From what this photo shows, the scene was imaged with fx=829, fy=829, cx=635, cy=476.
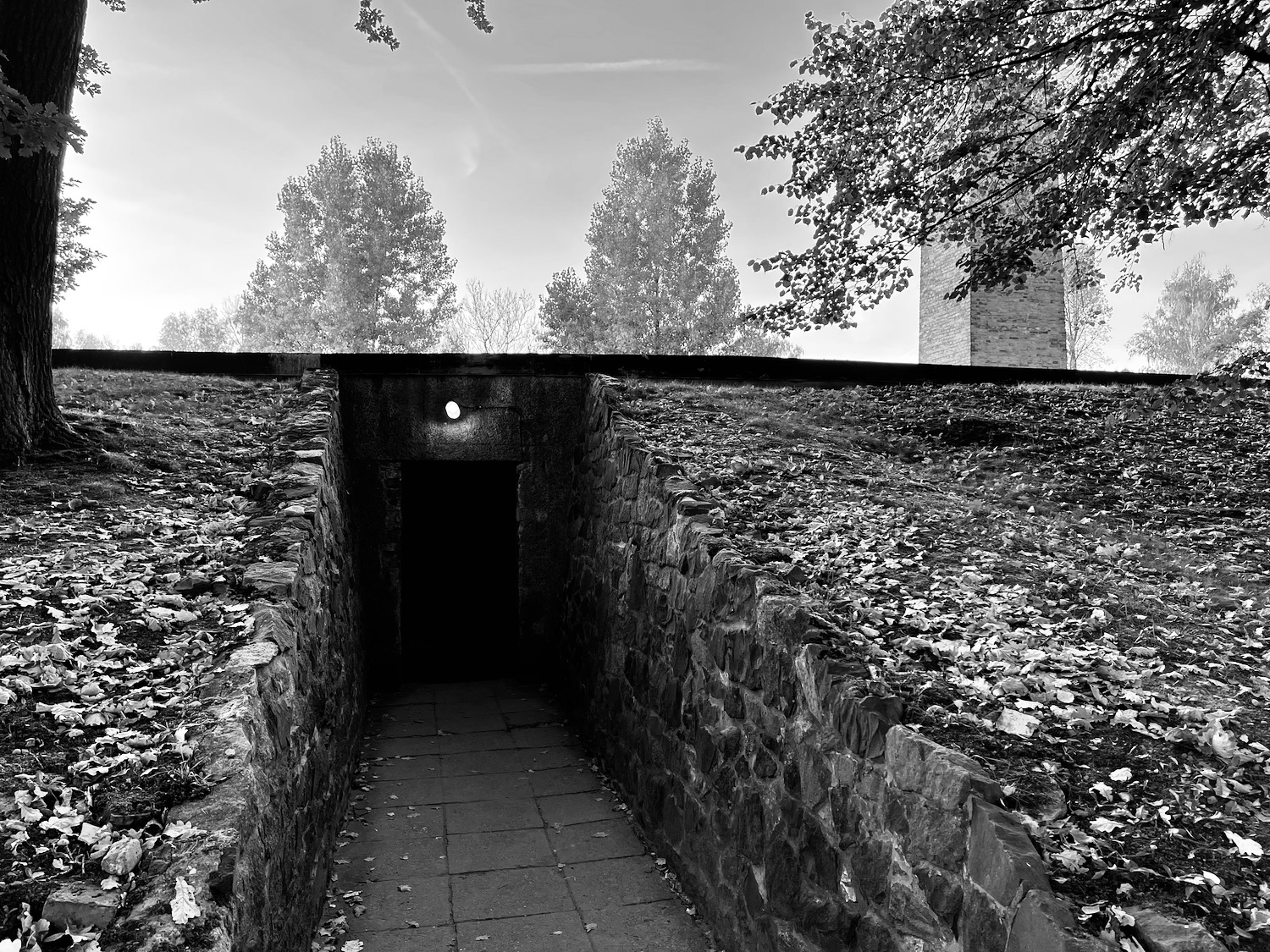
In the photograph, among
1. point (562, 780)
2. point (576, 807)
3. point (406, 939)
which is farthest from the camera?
point (562, 780)

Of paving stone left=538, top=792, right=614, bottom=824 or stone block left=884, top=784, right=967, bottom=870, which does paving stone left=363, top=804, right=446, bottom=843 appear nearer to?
paving stone left=538, top=792, right=614, bottom=824

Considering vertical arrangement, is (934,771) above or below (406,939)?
above

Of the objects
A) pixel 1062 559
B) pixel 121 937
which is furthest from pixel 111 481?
pixel 1062 559

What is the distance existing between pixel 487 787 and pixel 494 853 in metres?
0.84

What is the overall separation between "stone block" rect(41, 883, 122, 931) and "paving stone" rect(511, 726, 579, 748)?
4.06m

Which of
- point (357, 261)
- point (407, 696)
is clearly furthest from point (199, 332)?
point (407, 696)

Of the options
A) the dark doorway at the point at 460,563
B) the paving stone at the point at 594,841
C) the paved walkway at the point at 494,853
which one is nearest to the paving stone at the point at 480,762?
the paved walkway at the point at 494,853

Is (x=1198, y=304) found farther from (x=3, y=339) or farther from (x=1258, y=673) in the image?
(x=3, y=339)

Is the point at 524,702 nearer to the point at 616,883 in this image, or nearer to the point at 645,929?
the point at 616,883

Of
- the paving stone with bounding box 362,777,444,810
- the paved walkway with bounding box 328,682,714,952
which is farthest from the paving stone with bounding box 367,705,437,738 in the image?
the paving stone with bounding box 362,777,444,810

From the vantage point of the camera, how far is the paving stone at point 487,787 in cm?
487

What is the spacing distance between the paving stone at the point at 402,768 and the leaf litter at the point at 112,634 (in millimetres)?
1939

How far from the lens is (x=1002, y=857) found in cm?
188

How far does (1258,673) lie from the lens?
9.71 ft
